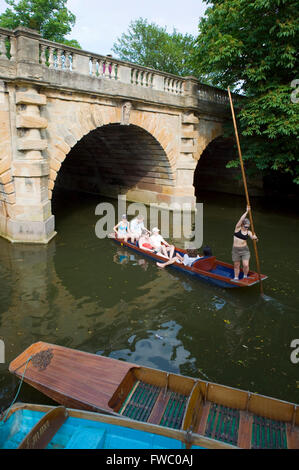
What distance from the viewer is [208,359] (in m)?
5.04

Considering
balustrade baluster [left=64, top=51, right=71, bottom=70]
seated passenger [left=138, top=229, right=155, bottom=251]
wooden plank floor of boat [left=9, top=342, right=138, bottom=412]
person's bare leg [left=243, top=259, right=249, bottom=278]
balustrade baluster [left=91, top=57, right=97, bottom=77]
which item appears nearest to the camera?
wooden plank floor of boat [left=9, top=342, right=138, bottom=412]

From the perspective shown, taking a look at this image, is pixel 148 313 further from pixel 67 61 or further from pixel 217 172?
pixel 217 172

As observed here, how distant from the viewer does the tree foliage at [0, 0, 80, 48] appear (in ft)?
67.3

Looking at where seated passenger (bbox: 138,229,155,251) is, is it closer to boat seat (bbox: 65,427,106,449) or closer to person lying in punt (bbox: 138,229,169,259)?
person lying in punt (bbox: 138,229,169,259)

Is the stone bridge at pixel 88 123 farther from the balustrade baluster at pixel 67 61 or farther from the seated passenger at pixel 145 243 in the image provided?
the seated passenger at pixel 145 243

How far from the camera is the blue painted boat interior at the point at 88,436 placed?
3.03 metres

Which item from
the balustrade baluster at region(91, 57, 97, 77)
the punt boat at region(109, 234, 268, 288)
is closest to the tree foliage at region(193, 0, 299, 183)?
the balustrade baluster at region(91, 57, 97, 77)

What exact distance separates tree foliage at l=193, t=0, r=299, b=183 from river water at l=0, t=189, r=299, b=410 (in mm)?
3930

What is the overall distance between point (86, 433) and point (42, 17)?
23.7m

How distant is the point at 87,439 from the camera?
3092mm

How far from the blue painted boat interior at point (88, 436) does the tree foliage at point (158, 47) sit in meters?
28.0

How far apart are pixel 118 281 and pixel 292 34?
833 centimetres

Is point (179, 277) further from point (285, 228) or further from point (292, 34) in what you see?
point (292, 34)

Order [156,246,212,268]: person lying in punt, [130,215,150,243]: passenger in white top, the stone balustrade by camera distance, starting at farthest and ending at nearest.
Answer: [130,215,150,243]: passenger in white top, the stone balustrade, [156,246,212,268]: person lying in punt
